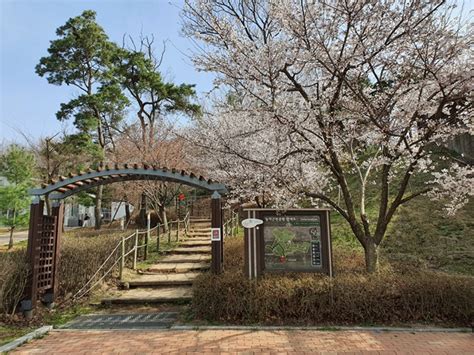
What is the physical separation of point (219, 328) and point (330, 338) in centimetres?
166

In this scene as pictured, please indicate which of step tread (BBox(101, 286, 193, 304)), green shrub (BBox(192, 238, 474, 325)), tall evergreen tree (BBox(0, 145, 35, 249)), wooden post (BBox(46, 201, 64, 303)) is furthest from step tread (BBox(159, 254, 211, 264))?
tall evergreen tree (BBox(0, 145, 35, 249))

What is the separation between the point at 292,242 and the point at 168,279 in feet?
12.1

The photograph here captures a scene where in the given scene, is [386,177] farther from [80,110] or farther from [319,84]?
[80,110]

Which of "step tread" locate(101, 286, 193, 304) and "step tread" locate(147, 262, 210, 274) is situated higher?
"step tread" locate(147, 262, 210, 274)

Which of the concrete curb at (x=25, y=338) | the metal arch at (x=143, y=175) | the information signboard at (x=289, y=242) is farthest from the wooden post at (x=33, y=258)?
the information signboard at (x=289, y=242)

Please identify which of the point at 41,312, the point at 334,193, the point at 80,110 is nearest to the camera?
the point at 41,312

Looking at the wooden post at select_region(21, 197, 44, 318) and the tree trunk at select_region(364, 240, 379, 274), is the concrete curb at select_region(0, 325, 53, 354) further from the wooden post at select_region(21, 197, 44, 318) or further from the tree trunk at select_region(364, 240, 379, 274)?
the tree trunk at select_region(364, 240, 379, 274)

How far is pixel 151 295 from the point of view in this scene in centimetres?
727

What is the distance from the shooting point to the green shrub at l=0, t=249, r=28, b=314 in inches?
225

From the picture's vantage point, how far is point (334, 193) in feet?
51.5

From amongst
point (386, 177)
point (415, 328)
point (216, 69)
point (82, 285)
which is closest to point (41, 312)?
point (82, 285)

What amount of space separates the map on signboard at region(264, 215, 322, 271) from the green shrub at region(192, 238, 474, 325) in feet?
1.76

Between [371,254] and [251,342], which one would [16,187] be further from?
[371,254]

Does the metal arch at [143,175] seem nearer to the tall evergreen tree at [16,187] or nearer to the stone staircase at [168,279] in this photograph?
the stone staircase at [168,279]
